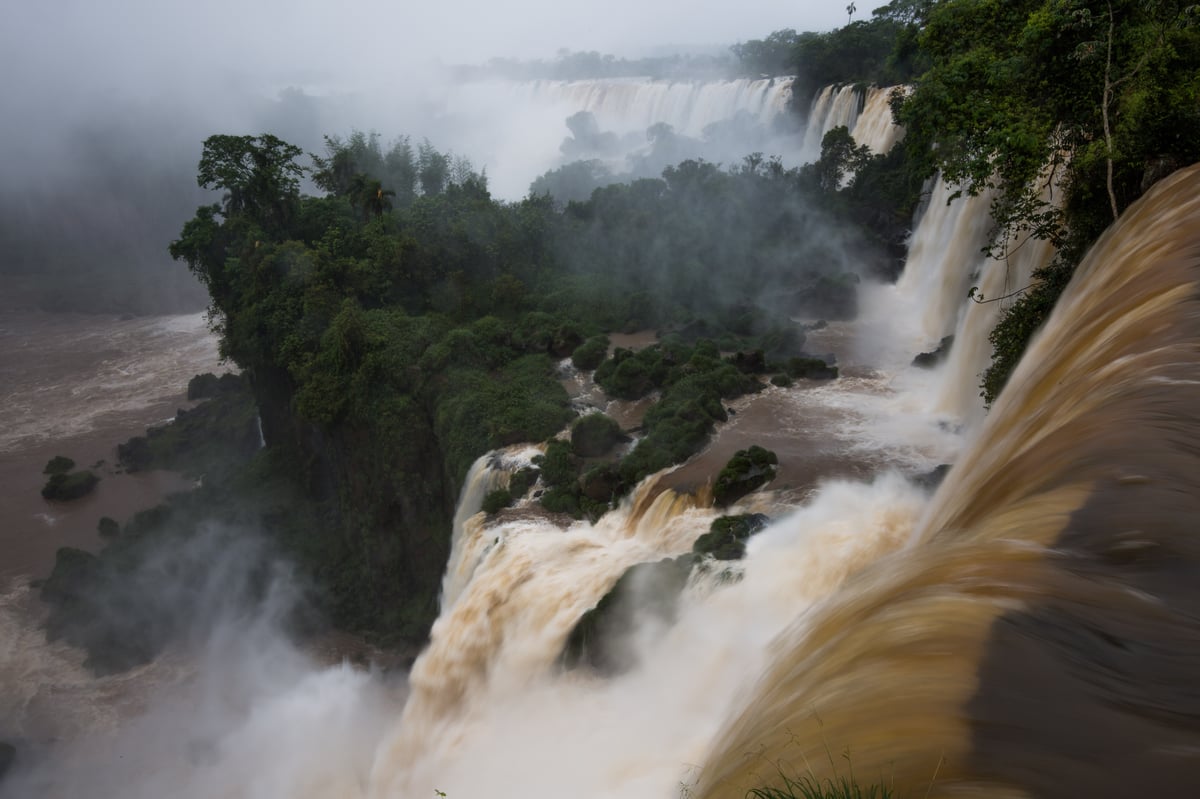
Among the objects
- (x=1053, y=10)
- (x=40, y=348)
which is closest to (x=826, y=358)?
(x=1053, y=10)

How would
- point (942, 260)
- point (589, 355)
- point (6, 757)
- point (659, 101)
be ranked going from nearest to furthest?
1. point (6, 757)
2. point (942, 260)
3. point (589, 355)
4. point (659, 101)

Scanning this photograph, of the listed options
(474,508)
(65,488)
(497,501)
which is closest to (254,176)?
(65,488)

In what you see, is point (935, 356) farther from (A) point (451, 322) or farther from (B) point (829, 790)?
(B) point (829, 790)

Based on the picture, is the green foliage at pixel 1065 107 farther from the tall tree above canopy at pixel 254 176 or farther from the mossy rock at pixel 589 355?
the tall tree above canopy at pixel 254 176

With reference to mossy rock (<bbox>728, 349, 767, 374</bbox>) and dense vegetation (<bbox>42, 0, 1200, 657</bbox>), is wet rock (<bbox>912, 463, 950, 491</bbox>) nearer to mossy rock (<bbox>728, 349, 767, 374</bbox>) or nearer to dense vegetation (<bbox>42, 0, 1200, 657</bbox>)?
dense vegetation (<bbox>42, 0, 1200, 657</bbox>)

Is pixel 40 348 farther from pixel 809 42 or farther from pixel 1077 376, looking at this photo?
pixel 1077 376

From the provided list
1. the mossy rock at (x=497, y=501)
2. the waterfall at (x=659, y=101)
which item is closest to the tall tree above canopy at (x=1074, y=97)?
the mossy rock at (x=497, y=501)
